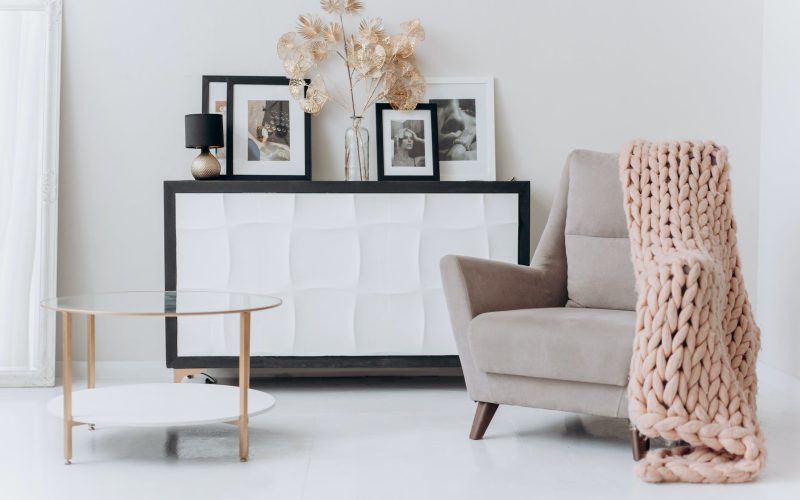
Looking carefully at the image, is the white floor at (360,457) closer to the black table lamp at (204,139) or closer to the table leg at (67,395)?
the table leg at (67,395)

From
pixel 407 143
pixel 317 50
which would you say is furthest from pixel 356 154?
pixel 317 50

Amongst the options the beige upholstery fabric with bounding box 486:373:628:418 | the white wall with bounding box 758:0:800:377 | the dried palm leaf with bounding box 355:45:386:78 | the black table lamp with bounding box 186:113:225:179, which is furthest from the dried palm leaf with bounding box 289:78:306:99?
the white wall with bounding box 758:0:800:377

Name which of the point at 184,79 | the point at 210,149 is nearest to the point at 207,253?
the point at 210,149

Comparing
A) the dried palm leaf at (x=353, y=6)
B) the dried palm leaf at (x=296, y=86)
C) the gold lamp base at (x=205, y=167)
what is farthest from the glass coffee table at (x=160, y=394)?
the dried palm leaf at (x=353, y=6)

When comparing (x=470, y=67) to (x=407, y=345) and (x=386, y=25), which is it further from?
(x=407, y=345)

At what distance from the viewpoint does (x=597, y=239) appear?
3197 mm

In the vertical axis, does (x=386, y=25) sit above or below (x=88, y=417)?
above

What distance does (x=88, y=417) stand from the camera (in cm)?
254

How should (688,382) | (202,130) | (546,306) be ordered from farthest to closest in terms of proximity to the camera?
(202,130) → (546,306) → (688,382)

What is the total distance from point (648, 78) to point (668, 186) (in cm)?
141

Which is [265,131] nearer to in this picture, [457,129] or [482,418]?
[457,129]

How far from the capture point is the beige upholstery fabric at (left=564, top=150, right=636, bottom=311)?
312cm

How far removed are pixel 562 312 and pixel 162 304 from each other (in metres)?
1.24

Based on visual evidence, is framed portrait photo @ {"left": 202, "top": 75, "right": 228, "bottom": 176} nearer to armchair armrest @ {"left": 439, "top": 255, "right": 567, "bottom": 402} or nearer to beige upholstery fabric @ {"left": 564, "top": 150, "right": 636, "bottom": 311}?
armchair armrest @ {"left": 439, "top": 255, "right": 567, "bottom": 402}
